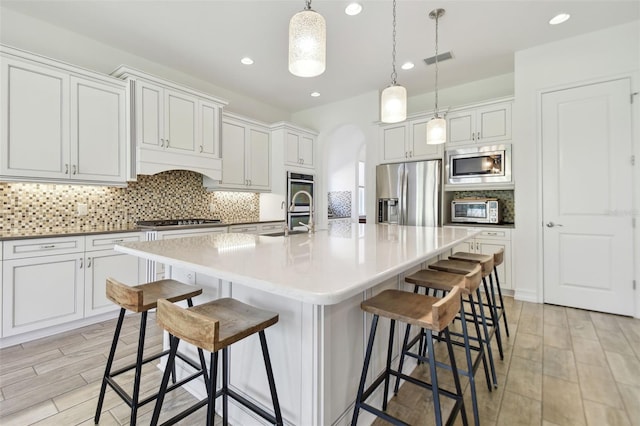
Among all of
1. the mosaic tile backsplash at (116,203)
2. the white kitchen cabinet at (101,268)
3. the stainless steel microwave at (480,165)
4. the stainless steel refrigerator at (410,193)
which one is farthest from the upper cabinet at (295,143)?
the white kitchen cabinet at (101,268)

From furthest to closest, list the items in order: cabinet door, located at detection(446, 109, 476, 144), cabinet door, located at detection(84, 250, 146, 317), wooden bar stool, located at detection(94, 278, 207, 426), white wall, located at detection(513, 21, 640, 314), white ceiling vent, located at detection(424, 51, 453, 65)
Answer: cabinet door, located at detection(446, 109, 476, 144) → white ceiling vent, located at detection(424, 51, 453, 65) → white wall, located at detection(513, 21, 640, 314) → cabinet door, located at detection(84, 250, 146, 317) → wooden bar stool, located at detection(94, 278, 207, 426)

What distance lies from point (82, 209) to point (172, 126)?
1.30 meters

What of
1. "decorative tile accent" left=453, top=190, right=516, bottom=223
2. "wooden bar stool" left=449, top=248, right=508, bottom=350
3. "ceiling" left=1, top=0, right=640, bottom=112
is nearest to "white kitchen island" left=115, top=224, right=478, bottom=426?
"wooden bar stool" left=449, top=248, right=508, bottom=350

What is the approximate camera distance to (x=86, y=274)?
273 centimetres

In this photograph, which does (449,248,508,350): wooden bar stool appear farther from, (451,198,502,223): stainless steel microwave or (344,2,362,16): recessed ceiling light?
(344,2,362,16): recessed ceiling light

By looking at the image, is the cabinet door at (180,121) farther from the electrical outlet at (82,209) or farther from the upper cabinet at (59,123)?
the electrical outlet at (82,209)

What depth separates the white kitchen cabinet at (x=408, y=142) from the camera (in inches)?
166

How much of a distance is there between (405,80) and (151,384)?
178 inches

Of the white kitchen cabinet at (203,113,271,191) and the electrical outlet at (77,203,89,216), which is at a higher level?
the white kitchen cabinet at (203,113,271,191)

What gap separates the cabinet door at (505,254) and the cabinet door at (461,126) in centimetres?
137

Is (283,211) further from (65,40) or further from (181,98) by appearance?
(65,40)

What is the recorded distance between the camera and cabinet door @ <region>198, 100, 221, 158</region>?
12.4ft

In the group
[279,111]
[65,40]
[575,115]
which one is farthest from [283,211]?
[575,115]

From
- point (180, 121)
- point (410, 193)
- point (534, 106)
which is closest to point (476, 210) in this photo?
point (410, 193)
